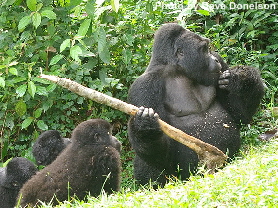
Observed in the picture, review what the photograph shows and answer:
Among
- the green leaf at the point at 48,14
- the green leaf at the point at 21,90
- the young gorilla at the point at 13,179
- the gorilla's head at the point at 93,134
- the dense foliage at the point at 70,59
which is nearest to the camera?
the gorilla's head at the point at 93,134

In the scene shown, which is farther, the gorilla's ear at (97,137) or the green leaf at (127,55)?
the green leaf at (127,55)

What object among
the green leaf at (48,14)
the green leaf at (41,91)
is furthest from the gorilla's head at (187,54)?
the green leaf at (41,91)

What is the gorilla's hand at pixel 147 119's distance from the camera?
17.3 ft

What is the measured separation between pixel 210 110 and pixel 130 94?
0.93 metres

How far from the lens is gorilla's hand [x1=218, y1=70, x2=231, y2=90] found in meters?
6.08

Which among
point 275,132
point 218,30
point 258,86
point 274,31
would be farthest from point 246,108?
point 274,31

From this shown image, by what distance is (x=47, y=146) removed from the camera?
6.10 metres

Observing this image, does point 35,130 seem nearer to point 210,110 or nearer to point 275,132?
point 210,110

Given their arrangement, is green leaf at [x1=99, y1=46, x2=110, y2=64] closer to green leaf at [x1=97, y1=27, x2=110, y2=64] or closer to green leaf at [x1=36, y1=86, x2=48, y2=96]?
green leaf at [x1=97, y1=27, x2=110, y2=64]

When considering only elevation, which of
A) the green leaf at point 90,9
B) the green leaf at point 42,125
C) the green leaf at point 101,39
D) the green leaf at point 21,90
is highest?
the green leaf at point 90,9

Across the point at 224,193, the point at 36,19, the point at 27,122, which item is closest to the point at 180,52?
the point at 36,19

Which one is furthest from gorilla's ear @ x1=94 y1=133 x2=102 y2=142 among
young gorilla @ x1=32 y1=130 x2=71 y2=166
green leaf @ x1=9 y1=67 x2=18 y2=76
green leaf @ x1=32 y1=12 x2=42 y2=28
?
green leaf @ x1=32 y1=12 x2=42 y2=28

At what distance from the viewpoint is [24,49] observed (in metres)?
6.97

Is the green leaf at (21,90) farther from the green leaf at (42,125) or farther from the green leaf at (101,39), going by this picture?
the green leaf at (101,39)
